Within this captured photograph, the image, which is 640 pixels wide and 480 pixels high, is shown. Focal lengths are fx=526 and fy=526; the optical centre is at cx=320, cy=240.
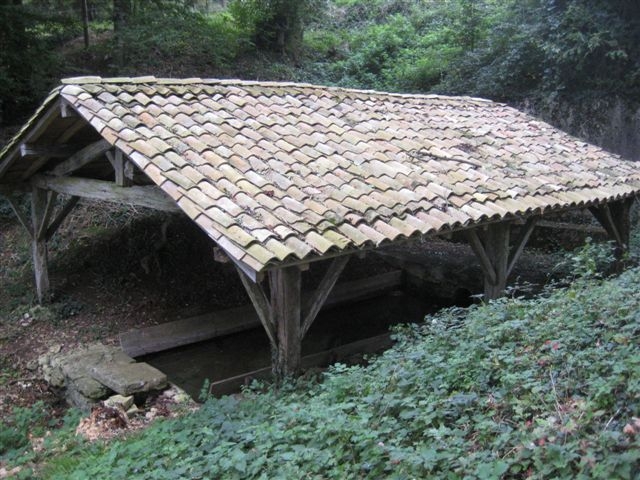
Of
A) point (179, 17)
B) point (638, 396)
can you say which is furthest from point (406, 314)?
point (179, 17)

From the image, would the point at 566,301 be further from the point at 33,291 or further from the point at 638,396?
the point at 33,291

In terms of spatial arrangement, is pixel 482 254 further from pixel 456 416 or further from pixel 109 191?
pixel 109 191

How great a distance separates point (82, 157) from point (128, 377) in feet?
8.86

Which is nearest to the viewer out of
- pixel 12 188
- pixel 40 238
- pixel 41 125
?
pixel 41 125

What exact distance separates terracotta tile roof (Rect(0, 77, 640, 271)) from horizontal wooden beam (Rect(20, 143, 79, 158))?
26 centimetres

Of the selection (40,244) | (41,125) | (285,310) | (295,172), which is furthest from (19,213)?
(285,310)

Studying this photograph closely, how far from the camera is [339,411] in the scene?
3164 mm

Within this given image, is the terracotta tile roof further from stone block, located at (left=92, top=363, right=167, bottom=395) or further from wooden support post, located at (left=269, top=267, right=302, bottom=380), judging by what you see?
stone block, located at (left=92, top=363, right=167, bottom=395)

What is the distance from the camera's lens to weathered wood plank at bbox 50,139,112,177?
19.1 feet

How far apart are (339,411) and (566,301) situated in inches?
78.7

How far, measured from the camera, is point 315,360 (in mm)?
6742

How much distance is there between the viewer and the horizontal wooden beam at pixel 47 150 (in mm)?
6102

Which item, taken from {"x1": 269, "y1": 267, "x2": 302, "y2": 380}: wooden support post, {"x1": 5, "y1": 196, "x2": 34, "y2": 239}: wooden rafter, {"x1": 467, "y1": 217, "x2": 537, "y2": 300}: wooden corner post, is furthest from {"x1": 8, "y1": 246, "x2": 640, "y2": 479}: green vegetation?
{"x1": 5, "y1": 196, "x2": 34, "y2": 239}: wooden rafter

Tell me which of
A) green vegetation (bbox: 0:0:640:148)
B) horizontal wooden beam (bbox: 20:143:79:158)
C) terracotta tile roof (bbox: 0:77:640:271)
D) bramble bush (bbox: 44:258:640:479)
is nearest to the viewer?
bramble bush (bbox: 44:258:640:479)
